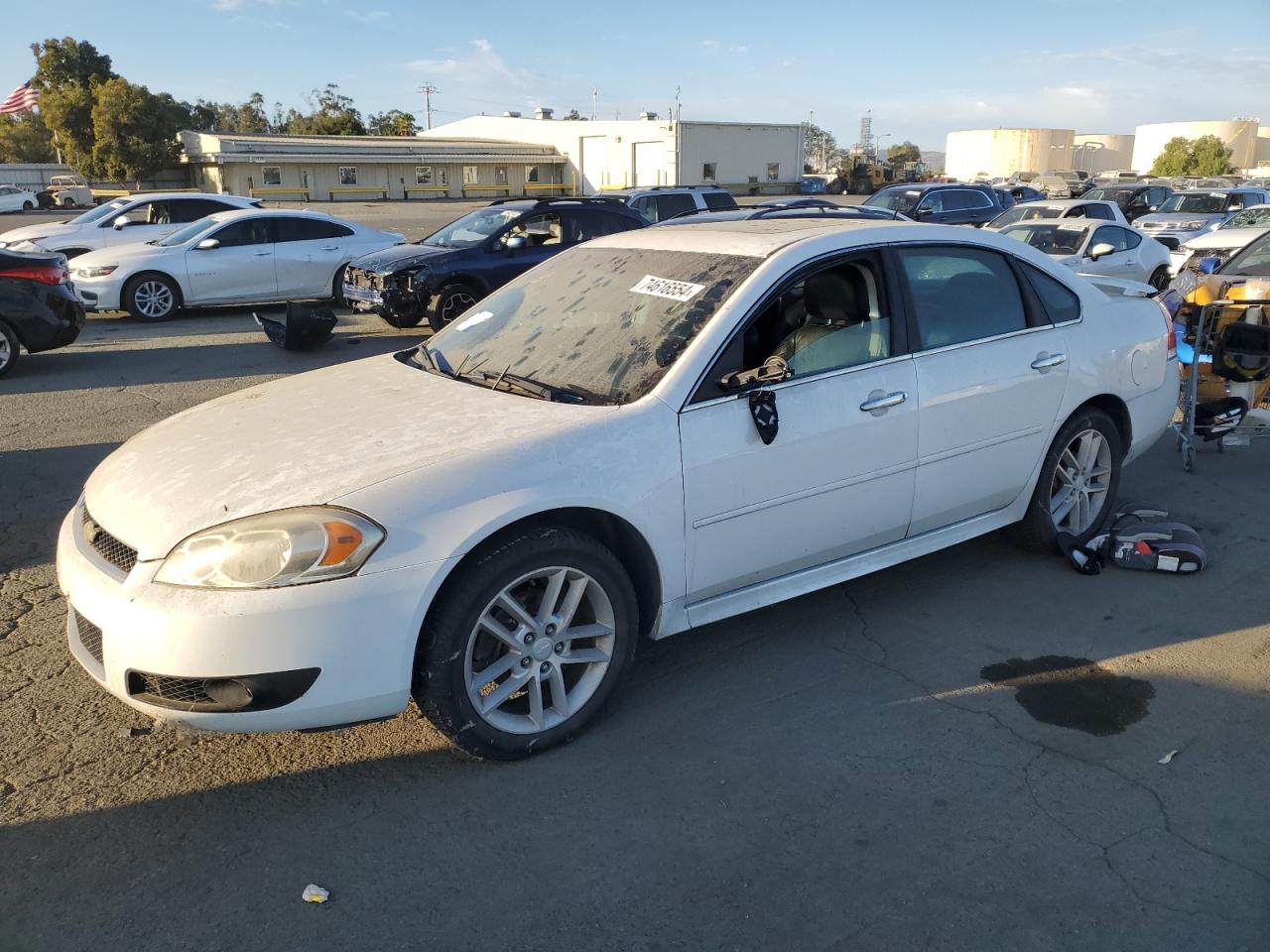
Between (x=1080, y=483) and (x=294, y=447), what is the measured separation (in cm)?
378

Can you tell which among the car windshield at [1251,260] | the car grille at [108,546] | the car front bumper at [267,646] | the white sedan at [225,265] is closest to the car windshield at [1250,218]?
the car windshield at [1251,260]

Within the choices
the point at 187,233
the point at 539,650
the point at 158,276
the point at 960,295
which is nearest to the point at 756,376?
the point at 539,650

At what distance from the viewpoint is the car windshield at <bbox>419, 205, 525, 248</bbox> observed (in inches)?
498

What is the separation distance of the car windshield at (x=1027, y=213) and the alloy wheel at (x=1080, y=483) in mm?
13205

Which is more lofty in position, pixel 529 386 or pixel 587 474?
pixel 529 386

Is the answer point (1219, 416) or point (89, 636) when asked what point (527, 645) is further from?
point (1219, 416)

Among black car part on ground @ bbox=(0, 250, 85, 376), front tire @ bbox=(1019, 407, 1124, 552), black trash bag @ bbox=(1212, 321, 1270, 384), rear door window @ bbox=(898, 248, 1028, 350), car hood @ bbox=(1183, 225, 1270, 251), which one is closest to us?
rear door window @ bbox=(898, 248, 1028, 350)

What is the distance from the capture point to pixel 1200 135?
108 meters

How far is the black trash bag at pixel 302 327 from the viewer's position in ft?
36.9

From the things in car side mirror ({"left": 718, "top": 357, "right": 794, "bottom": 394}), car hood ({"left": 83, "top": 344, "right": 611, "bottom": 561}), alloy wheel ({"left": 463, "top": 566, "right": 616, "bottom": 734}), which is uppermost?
car side mirror ({"left": 718, "top": 357, "right": 794, "bottom": 394})

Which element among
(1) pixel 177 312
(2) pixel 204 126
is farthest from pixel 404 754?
(2) pixel 204 126

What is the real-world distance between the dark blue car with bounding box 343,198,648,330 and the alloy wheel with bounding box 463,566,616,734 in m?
8.56

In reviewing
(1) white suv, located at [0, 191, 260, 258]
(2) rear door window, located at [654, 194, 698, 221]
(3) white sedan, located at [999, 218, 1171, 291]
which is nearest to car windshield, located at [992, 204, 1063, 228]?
(3) white sedan, located at [999, 218, 1171, 291]

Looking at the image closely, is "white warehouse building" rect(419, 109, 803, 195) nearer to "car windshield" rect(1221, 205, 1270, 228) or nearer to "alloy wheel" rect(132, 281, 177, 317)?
"car windshield" rect(1221, 205, 1270, 228)
